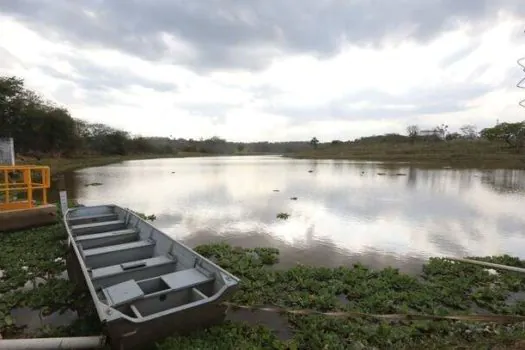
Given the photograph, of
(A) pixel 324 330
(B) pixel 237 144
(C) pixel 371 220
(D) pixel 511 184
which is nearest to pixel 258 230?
(C) pixel 371 220

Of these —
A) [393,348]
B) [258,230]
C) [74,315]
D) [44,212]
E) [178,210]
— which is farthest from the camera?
[178,210]

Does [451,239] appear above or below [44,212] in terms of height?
below

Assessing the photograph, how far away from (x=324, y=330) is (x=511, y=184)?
80.4ft

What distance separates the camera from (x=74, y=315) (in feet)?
16.0

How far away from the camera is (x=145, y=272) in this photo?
5344 mm

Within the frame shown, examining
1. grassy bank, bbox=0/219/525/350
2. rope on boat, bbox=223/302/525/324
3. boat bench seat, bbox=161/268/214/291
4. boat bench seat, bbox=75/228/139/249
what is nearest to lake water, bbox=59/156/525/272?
grassy bank, bbox=0/219/525/350

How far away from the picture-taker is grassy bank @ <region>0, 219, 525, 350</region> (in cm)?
411

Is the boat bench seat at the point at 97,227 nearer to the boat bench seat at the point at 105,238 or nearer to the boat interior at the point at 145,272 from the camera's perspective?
the boat interior at the point at 145,272

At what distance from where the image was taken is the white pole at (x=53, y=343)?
3.61m

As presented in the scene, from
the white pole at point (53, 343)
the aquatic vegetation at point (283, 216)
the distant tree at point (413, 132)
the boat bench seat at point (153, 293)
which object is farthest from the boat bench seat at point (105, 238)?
the distant tree at point (413, 132)

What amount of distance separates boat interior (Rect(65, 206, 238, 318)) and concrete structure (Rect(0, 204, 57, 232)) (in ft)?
7.40

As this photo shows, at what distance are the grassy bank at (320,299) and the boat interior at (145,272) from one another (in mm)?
547

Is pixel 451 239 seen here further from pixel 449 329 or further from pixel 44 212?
pixel 44 212

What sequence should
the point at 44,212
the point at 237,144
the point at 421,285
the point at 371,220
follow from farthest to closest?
1. the point at 237,144
2. the point at 371,220
3. the point at 44,212
4. the point at 421,285
